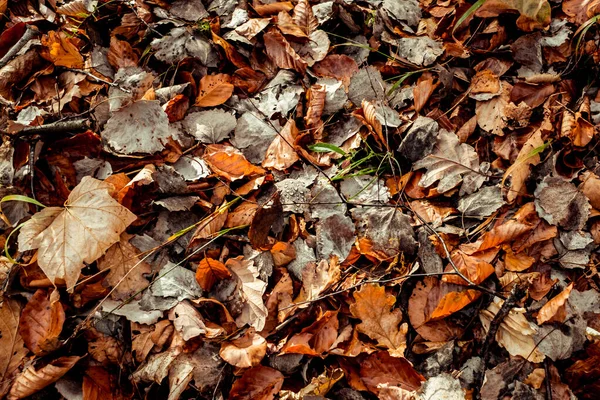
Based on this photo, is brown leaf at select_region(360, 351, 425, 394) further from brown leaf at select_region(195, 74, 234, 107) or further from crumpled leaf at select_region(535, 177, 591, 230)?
brown leaf at select_region(195, 74, 234, 107)

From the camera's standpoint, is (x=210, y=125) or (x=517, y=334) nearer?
(x=517, y=334)

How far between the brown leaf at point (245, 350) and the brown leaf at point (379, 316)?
1.21 ft

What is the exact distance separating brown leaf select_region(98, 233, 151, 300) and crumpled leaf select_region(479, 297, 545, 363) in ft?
4.54

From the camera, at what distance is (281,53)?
89.7 inches

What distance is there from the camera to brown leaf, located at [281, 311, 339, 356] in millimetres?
1648

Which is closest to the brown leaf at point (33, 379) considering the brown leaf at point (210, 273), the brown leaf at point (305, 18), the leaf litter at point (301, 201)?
the leaf litter at point (301, 201)

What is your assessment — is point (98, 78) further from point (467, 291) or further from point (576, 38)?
point (576, 38)

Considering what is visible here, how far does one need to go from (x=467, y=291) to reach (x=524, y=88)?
3.22 ft

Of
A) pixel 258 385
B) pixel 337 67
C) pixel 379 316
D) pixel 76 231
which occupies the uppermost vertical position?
pixel 337 67

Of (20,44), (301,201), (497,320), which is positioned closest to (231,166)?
(301,201)

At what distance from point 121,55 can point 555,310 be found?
228 centimetres

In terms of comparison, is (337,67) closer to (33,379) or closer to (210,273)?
(210,273)

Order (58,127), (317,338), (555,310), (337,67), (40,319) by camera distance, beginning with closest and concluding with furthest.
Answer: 1. (555,310)
2. (317,338)
3. (40,319)
4. (58,127)
5. (337,67)

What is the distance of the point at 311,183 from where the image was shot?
2.01 m
